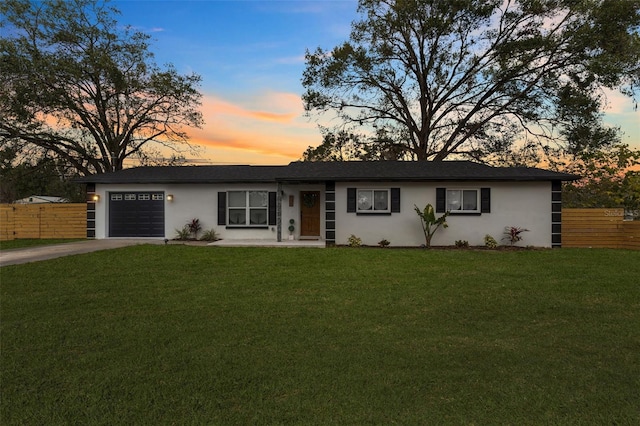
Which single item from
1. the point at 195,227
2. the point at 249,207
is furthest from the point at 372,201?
the point at 195,227

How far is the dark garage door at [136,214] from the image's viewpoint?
48.7 feet

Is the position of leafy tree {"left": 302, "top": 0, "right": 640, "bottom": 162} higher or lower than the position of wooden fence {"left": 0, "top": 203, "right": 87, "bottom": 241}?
higher

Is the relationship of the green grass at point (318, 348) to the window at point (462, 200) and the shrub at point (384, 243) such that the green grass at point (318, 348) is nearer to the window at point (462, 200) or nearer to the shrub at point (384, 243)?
the shrub at point (384, 243)

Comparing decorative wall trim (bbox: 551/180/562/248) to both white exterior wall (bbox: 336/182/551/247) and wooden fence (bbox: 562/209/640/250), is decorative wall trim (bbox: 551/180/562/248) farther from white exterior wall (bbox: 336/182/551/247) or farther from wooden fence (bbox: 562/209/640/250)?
wooden fence (bbox: 562/209/640/250)

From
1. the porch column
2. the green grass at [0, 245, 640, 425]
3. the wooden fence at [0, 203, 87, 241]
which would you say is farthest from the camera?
the wooden fence at [0, 203, 87, 241]

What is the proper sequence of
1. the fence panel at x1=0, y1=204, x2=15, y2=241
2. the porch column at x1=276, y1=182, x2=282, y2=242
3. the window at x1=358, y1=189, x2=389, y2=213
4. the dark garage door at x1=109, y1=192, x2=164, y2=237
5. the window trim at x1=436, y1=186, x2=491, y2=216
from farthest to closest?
the fence panel at x1=0, y1=204, x2=15, y2=241 → the dark garage door at x1=109, y1=192, x2=164, y2=237 → the porch column at x1=276, y1=182, x2=282, y2=242 → the window at x1=358, y1=189, x2=389, y2=213 → the window trim at x1=436, y1=186, x2=491, y2=216

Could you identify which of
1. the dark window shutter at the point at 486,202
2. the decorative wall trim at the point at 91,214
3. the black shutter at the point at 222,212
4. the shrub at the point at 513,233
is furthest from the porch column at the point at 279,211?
the shrub at the point at 513,233

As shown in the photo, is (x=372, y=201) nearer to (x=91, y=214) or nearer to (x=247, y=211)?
(x=247, y=211)

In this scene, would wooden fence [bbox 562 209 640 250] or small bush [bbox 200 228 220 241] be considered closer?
wooden fence [bbox 562 209 640 250]

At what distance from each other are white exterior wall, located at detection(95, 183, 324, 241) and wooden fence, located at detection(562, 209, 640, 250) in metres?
9.53

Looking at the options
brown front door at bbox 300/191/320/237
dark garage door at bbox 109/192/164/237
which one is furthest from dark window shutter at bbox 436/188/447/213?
dark garage door at bbox 109/192/164/237

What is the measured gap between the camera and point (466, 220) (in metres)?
13.2

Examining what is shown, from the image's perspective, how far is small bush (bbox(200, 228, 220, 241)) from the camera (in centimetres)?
1422

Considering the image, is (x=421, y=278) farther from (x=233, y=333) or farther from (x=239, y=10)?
(x=239, y=10)
